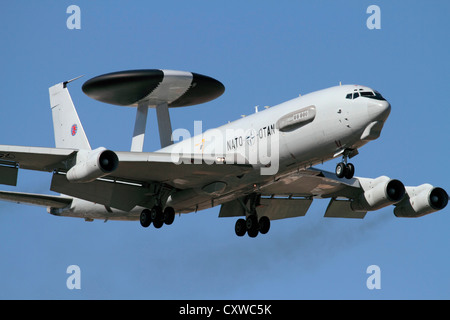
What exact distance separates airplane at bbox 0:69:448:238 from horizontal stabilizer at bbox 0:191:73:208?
0.06 metres

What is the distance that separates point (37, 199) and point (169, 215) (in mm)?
7594

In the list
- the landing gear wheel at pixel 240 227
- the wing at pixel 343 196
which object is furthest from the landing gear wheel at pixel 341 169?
the landing gear wheel at pixel 240 227

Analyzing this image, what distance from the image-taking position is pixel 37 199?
4753 cm

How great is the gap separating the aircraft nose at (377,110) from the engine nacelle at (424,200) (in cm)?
1291

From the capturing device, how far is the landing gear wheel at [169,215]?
151 ft

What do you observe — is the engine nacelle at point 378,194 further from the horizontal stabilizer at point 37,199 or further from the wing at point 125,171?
the horizontal stabilizer at point 37,199

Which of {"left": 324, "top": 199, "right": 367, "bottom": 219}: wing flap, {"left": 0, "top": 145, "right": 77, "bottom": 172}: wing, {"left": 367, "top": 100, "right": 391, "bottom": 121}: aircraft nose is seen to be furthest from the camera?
{"left": 324, "top": 199, "right": 367, "bottom": 219}: wing flap

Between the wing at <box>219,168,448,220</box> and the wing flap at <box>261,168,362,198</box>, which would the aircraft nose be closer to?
the wing flap at <box>261,168,362,198</box>

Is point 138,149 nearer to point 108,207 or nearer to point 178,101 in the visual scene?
point 178,101

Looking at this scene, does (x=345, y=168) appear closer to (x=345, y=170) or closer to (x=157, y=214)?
(x=345, y=170)

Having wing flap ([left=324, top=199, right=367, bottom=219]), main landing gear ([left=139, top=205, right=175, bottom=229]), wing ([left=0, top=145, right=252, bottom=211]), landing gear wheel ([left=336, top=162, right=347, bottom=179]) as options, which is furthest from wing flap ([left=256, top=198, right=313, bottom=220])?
landing gear wheel ([left=336, top=162, right=347, bottom=179])

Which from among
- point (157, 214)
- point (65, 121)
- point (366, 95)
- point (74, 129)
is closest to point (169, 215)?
point (157, 214)

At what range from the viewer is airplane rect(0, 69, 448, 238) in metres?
39.7

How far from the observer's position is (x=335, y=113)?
39.1m
